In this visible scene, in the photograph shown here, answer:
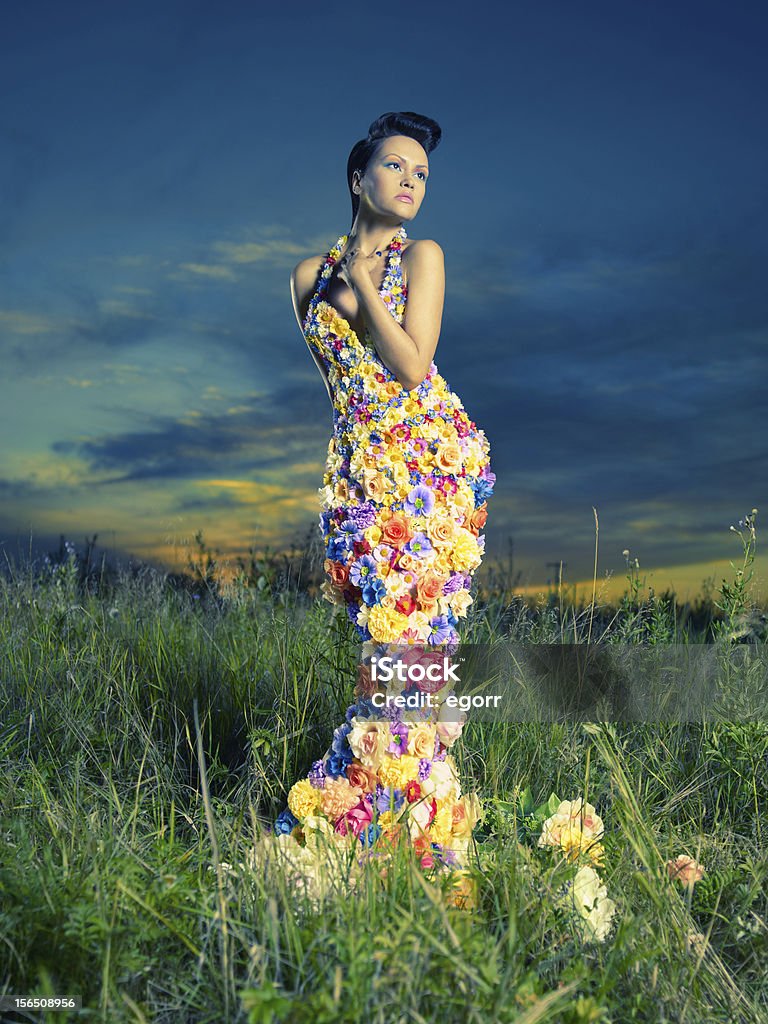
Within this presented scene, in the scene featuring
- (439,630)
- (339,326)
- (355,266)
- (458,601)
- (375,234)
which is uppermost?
(375,234)

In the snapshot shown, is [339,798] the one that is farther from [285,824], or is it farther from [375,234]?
[375,234]

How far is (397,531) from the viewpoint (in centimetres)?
→ 360

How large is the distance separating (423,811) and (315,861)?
534 mm

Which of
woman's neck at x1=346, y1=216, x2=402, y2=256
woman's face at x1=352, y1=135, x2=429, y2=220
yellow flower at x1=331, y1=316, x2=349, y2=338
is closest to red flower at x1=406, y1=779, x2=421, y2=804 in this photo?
yellow flower at x1=331, y1=316, x2=349, y2=338

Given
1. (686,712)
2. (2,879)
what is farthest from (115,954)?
(686,712)

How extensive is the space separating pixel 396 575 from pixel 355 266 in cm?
125

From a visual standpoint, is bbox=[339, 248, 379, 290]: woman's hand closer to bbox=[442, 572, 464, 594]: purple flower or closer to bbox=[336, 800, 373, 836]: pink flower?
bbox=[442, 572, 464, 594]: purple flower

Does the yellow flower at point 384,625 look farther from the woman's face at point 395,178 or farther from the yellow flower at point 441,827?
the woman's face at point 395,178

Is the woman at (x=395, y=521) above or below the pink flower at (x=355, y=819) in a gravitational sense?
above

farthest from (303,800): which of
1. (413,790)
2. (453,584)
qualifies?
(453,584)

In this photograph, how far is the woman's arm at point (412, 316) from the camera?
3639 millimetres

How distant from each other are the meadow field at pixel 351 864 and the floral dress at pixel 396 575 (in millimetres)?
279

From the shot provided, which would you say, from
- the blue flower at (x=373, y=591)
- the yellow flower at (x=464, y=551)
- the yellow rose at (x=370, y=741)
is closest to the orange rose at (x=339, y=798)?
the yellow rose at (x=370, y=741)

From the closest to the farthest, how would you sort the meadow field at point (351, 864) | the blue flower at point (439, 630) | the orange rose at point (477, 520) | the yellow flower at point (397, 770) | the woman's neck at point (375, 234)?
the meadow field at point (351, 864)
the yellow flower at point (397, 770)
the blue flower at point (439, 630)
the orange rose at point (477, 520)
the woman's neck at point (375, 234)
